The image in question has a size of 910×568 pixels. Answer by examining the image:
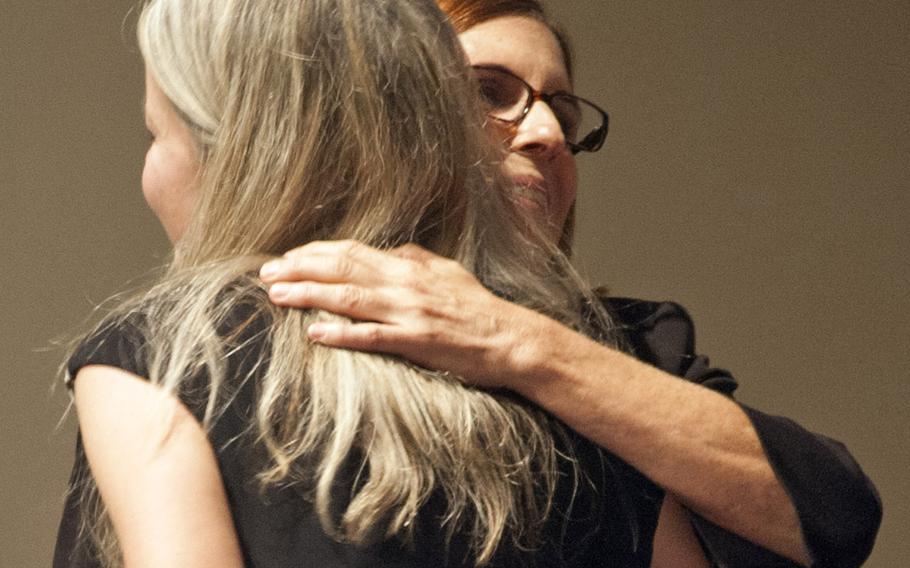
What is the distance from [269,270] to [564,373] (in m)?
0.25

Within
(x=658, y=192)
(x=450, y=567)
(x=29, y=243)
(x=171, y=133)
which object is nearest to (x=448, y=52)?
(x=171, y=133)

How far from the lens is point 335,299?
0.97 m

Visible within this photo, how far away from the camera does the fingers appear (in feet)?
3.15

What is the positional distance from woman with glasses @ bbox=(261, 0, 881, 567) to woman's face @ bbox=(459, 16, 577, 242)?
0.19m

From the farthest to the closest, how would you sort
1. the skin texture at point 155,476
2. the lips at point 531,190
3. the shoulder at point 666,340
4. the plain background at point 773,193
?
1. the plain background at point 773,193
2. the lips at point 531,190
3. the shoulder at point 666,340
4. the skin texture at point 155,476

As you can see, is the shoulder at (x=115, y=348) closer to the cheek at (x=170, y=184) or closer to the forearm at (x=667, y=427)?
the cheek at (x=170, y=184)

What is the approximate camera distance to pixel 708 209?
94.8 inches

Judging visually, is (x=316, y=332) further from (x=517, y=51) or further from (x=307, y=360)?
(x=517, y=51)

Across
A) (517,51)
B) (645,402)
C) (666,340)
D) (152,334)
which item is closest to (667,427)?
(645,402)

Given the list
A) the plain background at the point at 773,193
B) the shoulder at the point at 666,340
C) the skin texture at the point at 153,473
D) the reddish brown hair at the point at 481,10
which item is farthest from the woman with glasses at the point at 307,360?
the plain background at the point at 773,193

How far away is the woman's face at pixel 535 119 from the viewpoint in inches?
59.8

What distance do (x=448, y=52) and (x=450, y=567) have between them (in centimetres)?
41

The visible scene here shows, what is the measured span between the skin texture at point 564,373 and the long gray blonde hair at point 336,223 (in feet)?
0.06

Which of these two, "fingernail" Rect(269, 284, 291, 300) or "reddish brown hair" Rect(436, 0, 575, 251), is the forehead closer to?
"reddish brown hair" Rect(436, 0, 575, 251)
